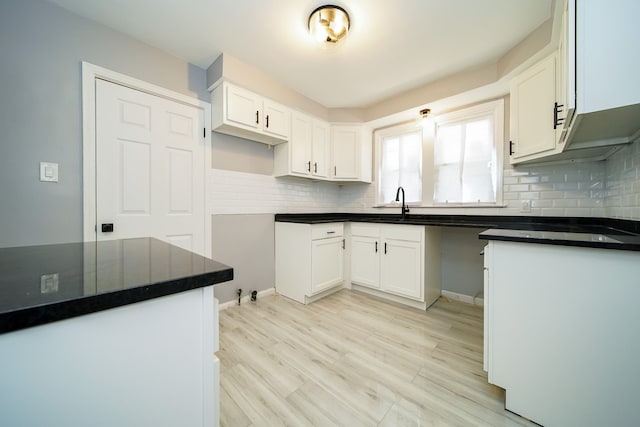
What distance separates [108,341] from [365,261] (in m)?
2.52

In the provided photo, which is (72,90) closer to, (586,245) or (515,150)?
(586,245)

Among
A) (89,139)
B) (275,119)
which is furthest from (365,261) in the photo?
(89,139)

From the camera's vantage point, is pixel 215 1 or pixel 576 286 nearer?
pixel 576 286

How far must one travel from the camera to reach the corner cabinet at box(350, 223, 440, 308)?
2389mm

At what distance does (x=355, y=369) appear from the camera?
1.53 meters

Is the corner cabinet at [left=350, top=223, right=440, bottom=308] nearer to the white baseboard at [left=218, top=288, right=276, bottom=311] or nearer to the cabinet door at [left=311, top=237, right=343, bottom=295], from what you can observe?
the cabinet door at [left=311, top=237, right=343, bottom=295]

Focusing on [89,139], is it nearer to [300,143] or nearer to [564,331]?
[300,143]

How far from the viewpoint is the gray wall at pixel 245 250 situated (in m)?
2.43

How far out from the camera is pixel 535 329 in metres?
1.14

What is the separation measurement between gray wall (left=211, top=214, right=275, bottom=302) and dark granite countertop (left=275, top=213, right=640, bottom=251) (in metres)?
0.29

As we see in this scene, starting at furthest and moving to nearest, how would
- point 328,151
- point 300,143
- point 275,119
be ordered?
1. point 328,151
2. point 300,143
3. point 275,119

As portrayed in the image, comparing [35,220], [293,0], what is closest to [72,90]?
[35,220]

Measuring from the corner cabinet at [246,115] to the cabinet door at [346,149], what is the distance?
83 centimetres

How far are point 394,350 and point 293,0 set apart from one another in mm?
2586
